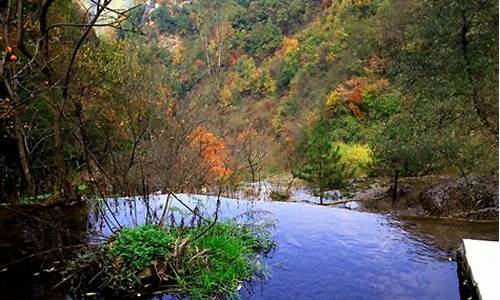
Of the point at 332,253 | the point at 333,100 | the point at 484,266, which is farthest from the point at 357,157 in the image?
the point at 484,266

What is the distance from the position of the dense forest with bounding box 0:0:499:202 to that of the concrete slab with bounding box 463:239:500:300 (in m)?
2.48

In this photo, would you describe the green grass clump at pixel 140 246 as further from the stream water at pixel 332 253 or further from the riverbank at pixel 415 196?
the riverbank at pixel 415 196

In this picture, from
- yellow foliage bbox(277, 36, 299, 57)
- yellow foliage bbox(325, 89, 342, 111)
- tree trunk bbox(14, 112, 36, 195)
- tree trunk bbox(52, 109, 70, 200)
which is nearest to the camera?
tree trunk bbox(52, 109, 70, 200)

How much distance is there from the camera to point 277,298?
135 inches

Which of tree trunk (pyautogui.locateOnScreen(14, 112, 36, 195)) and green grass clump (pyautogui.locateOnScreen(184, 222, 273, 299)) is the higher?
tree trunk (pyautogui.locateOnScreen(14, 112, 36, 195))

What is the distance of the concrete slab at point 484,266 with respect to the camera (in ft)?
10.1

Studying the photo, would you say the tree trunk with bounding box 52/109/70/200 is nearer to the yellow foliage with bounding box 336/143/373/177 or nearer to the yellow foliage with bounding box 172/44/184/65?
the yellow foliage with bounding box 336/143/373/177

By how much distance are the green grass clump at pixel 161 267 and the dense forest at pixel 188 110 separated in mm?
1115

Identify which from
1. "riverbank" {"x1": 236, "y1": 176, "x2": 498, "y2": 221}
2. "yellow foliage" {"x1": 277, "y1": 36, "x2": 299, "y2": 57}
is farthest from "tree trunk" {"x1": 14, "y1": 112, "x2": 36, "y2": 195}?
"yellow foliage" {"x1": 277, "y1": 36, "x2": 299, "y2": 57}

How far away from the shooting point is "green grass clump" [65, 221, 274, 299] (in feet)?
11.2

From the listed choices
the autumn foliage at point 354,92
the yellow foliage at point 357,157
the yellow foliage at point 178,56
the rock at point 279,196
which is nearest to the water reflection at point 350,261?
the rock at point 279,196

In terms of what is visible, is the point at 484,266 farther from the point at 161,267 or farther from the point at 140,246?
the point at 140,246

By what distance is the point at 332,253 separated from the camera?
432 cm

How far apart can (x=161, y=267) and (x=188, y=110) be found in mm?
2558
